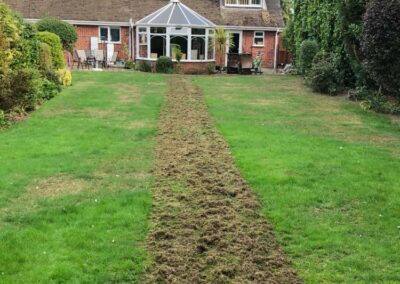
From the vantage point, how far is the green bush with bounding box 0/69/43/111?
12453 mm

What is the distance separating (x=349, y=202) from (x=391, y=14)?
7.58m

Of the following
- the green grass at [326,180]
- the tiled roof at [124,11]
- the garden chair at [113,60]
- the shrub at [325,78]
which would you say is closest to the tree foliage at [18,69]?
the green grass at [326,180]

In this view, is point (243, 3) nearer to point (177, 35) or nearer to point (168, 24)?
point (177, 35)

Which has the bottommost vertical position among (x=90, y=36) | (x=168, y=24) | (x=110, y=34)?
(x=90, y=36)

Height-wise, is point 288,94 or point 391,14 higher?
point 391,14

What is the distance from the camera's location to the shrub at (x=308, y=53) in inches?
896

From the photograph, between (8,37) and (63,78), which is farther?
(63,78)

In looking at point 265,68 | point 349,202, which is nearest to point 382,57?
point 349,202

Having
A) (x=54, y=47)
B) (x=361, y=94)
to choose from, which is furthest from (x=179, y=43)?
(x=361, y=94)

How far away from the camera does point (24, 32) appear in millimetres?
15352

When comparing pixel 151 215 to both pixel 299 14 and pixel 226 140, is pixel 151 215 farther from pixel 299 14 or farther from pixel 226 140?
pixel 299 14

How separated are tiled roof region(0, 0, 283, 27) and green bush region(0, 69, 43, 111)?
749 inches

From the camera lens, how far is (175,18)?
1129 inches

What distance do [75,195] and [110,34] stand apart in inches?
1039
